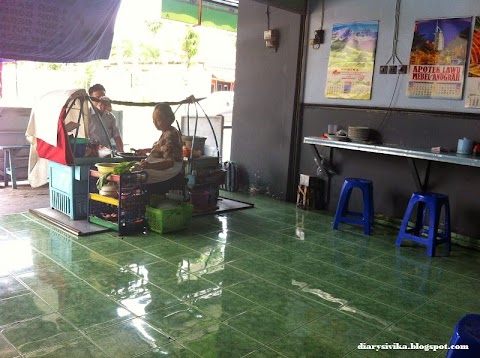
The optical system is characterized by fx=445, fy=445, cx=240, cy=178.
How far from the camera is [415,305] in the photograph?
335cm

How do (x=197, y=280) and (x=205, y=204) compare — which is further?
(x=205, y=204)

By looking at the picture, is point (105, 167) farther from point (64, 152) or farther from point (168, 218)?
point (168, 218)

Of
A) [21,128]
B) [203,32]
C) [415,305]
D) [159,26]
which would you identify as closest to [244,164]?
[21,128]

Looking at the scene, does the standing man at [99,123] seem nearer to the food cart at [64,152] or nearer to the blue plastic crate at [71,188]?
the food cart at [64,152]

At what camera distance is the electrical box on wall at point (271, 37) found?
659cm

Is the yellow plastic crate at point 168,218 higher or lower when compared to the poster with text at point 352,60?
lower

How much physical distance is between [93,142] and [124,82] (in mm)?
10365

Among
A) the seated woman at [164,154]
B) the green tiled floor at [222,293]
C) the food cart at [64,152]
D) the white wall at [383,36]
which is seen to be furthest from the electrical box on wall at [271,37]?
the green tiled floor at [222,293]

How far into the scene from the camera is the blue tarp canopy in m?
4.96

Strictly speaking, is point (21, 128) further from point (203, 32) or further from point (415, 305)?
point (203, 32)

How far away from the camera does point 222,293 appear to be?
3348 millimetres

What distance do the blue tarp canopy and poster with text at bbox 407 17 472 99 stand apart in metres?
3.88

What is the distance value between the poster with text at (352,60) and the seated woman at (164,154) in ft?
7.70

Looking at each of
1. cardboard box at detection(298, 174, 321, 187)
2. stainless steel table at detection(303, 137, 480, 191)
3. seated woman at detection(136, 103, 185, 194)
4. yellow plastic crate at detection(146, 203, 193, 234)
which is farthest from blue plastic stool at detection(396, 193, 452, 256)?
seated woman at detection(136, 103, 185, 194)
